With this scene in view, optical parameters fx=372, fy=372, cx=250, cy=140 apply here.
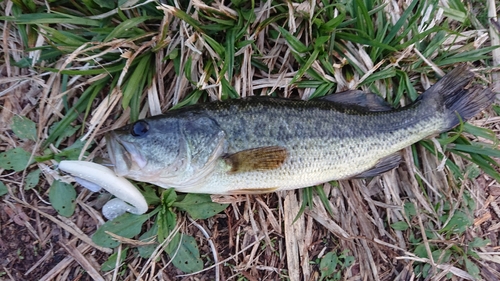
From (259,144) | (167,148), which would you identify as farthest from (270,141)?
(167,148)

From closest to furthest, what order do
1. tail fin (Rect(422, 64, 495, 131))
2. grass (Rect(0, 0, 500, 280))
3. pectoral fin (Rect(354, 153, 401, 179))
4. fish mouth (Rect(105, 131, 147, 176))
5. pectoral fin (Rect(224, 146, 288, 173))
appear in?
fish mouth (Rect(105, 131, 147, 176)), pectoral fin (Rect(224, 146, 288, 173)), grass (Rect(0, 0, 500, 280)), pectoral fin (Rect(354, 153, 401, 179)), tail fin (Rect(422, 64, 495, 131))

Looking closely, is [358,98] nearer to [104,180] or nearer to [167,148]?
[167,148]

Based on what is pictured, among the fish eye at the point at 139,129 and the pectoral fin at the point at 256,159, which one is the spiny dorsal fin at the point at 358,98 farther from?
the fish eye at the point at 139,129

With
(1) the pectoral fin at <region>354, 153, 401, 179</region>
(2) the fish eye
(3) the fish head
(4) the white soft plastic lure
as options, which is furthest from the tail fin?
(4) the white soft plastic lure

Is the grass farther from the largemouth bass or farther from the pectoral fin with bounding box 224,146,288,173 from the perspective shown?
the pectoral fin with bounding box 224,146,288,173

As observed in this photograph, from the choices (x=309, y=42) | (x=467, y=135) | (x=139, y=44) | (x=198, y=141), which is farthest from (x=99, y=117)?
(x=467, y=135)

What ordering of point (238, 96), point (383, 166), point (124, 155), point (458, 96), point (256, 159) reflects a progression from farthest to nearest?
point (458, 96)
point (383, 166)
point (238, 96)
point (256, 159)
point (124, 155)
